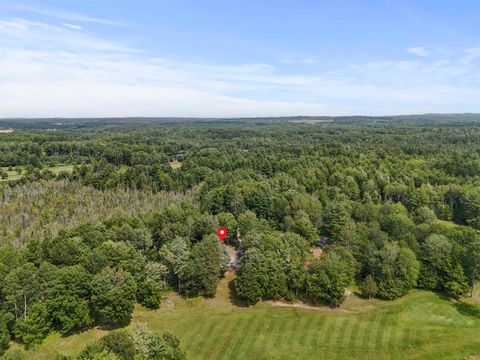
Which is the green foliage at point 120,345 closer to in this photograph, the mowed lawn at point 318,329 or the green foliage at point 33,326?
the mowed lawn at point 318,329

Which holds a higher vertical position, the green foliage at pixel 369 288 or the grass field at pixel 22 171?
the grass field at pixel 22 171

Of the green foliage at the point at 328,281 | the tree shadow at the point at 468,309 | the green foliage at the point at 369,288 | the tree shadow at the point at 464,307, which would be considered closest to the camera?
the tree shadow at the point at 468,309

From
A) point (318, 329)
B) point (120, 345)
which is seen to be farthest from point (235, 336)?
point (120, 345)

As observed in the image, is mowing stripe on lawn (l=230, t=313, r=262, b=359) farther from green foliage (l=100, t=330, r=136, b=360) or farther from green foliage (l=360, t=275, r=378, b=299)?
green foliage (l=360, t=275, r=378, b=299)

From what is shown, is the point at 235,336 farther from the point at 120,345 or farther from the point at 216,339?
the point at 120,345

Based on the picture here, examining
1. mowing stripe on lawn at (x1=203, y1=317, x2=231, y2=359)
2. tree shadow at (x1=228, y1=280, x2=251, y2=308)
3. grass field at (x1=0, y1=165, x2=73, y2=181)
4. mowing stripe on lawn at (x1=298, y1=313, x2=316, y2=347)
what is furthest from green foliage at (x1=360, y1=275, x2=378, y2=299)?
grass field at (x1=0, y1=165, x2=73, y2=181)

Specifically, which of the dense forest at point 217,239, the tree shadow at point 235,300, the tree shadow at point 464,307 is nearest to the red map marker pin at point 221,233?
the dense forest at point 217,239

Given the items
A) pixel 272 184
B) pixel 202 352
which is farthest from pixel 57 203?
pixel 202 352
